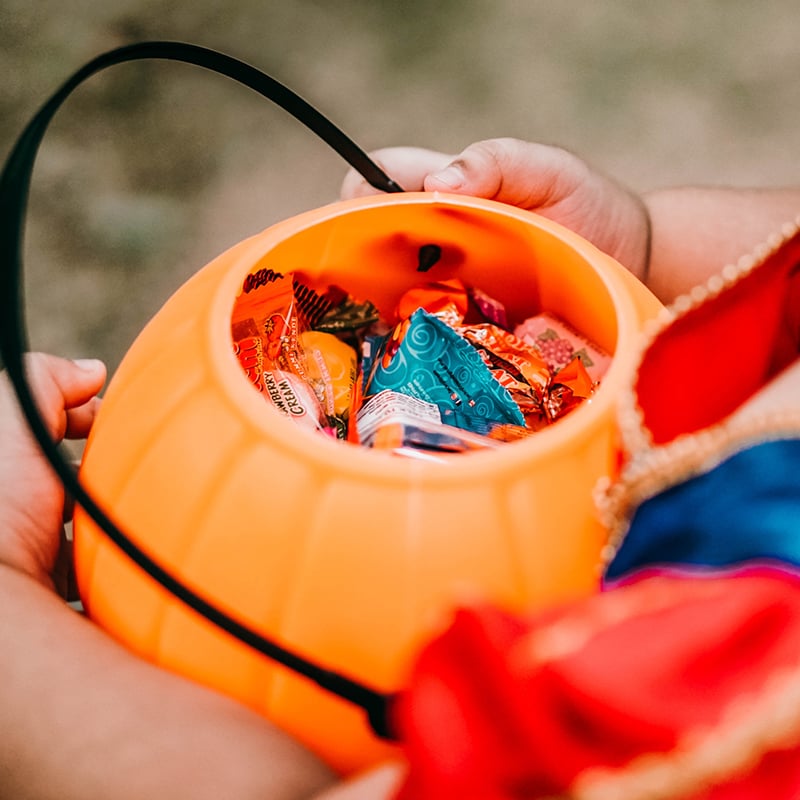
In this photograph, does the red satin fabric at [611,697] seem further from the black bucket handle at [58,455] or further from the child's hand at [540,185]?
the child's hand at [540,185]

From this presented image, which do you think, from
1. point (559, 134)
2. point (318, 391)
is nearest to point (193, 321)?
point (318, 391)

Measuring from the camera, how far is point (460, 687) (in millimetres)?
232

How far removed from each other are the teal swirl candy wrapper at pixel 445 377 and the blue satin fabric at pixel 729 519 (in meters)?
0.19

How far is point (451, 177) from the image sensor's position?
0.59 meters

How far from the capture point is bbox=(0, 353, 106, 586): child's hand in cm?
51

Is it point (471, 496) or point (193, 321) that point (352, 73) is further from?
point (471, 496)

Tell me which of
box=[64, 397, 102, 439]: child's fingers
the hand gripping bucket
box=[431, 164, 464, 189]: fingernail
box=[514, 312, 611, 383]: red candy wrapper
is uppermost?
box=[431, 164, 464, 189]: fingernail

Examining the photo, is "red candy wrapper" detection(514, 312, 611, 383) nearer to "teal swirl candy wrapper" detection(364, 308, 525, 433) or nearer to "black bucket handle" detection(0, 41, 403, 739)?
"teal swirl candy wrapper" detection(364, 308, 525, 433)

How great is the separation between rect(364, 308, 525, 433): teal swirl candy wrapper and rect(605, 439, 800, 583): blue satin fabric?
19 centimetres

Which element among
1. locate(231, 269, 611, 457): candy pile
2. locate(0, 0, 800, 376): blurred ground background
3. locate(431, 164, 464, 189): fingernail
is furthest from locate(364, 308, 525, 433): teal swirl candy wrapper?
locate(0, 0, 800, 376): blurred ground background

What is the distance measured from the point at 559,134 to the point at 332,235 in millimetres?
656

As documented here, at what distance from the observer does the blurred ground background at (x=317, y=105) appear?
0.98 meters

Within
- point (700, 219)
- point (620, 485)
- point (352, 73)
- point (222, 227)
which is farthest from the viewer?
point (352, 73)

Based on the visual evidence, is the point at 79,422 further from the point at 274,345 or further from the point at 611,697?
the point at 611,697
